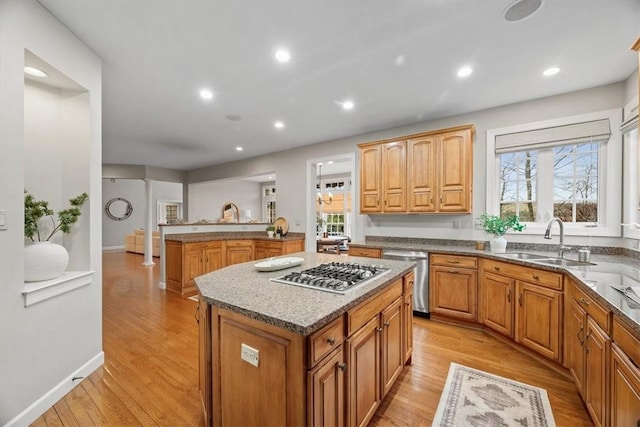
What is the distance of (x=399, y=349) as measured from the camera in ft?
6.64

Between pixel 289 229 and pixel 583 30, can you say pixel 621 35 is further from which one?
pixel 289 229

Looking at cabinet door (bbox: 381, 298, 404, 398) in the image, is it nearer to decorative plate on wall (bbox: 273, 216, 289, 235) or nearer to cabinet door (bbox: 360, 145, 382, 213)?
cabinet door (bbox: 360, 145, 382, 213)

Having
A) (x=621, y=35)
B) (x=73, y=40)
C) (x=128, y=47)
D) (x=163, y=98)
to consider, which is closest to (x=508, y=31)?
(x=621, y=35)

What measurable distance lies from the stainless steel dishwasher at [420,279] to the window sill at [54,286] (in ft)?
10.4

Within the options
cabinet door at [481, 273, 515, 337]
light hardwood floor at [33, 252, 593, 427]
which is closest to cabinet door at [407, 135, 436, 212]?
cabinet door at [481, 273, 515, 337]

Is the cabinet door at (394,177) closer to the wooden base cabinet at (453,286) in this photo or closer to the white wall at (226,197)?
the wooden base cabinet at (453,286)

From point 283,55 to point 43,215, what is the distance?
2.22 meters

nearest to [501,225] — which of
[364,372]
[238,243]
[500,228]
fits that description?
[500,228]

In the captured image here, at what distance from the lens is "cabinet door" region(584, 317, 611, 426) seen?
1408 millimetres

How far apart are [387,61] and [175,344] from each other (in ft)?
11.2

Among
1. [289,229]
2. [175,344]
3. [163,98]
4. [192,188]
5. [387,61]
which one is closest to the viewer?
[387,61]

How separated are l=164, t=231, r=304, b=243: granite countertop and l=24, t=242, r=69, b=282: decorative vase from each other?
2545mm

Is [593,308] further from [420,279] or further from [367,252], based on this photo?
[367,252]

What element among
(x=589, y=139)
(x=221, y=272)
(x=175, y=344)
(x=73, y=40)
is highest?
(x=73, y=40)
